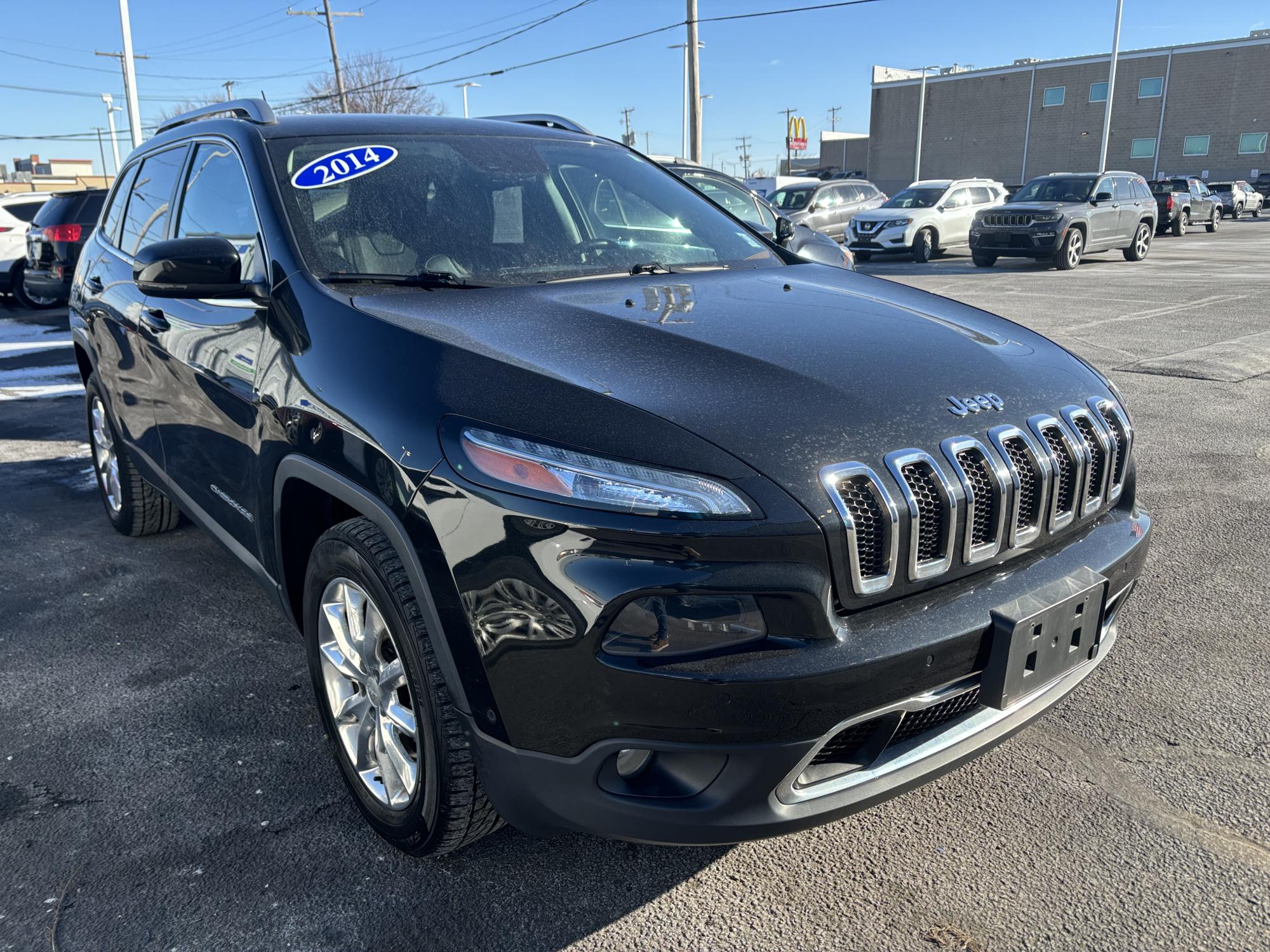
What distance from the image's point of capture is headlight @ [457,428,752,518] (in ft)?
5.89

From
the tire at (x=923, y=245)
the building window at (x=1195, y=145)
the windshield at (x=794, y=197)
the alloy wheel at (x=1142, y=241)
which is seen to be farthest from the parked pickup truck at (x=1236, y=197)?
the windshield at (x=794, y=197)

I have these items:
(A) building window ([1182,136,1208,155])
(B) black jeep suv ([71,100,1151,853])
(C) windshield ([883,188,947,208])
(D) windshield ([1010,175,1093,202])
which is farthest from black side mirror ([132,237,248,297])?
(A) building window ([1182,136,1208,155])

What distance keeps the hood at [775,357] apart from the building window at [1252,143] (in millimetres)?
67135

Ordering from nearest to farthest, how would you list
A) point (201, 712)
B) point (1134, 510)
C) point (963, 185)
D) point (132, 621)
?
point (1134, 510) < point (201, 712) < point (132, 621) < point (963, 185)

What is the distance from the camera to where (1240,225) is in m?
34.7

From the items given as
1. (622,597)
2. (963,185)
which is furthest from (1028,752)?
(963,185)

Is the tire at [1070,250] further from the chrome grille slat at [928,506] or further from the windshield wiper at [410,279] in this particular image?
the chrome grille slat at [928,506]

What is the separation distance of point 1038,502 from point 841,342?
1.94 ft

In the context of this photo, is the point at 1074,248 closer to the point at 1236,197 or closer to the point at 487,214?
the point at 487,214

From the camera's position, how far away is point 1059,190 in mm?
18156

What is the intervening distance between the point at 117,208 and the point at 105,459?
3.86 ft

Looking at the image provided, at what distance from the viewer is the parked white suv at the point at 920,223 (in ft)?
65.4

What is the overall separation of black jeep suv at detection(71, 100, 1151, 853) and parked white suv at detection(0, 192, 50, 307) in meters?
13.6

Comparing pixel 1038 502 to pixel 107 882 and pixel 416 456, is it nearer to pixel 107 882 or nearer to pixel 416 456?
pixel 416 456
